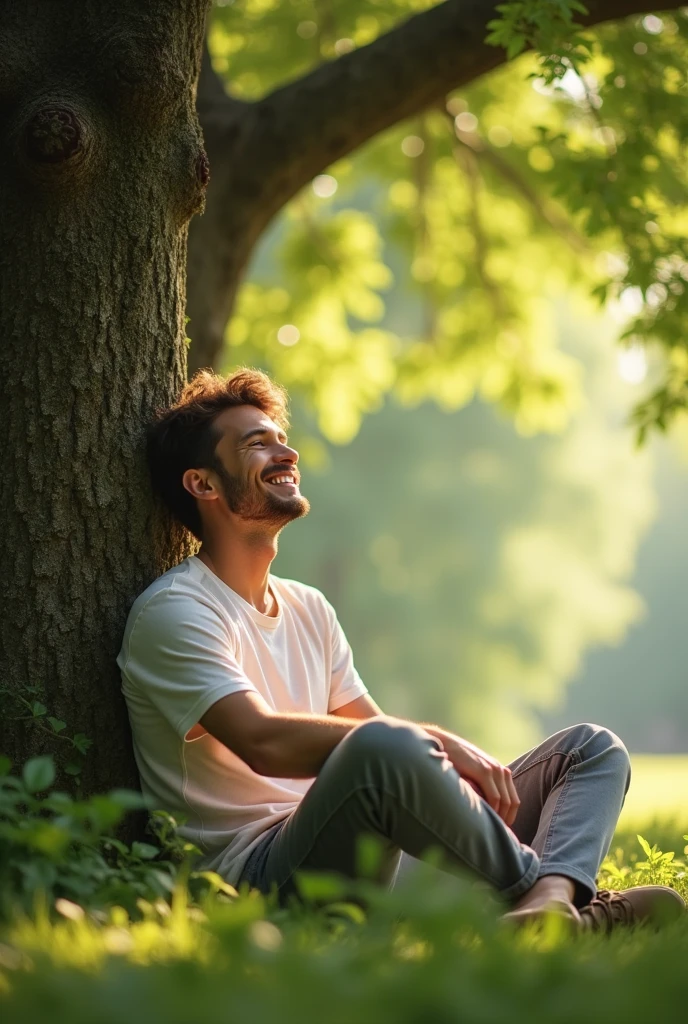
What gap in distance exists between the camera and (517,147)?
385 inches

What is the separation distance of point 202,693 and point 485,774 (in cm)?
84

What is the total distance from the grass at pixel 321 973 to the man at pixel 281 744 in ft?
1.99

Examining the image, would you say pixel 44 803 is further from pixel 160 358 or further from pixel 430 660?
pixel 430 660

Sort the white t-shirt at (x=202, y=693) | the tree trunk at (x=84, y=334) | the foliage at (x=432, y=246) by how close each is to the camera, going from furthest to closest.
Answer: the foliage at (x=432, y=246)
the tree trunk at (x=84, y=334)
the white t-shirt at (x=202, y=693)

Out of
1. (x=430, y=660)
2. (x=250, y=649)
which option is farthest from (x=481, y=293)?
(x=430, y=660)

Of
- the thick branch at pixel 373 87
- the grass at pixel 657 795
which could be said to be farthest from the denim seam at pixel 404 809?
the thick branch at pixel 373 87

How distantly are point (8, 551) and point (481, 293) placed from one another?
23.9 ft

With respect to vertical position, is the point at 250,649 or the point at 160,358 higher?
the point at 160,358

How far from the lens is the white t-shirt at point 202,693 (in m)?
3.38

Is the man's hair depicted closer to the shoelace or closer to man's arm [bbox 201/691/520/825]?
man's arm [bbox 201/691/520/825]

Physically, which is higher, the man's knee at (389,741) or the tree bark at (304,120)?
the tree bark at (304,120)

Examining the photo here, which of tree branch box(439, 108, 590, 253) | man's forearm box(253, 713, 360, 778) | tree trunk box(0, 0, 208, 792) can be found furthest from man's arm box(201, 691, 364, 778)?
tree branch box(439, 108, 590, 253)

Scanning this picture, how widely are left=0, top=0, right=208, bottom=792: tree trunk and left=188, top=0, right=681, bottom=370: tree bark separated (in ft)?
6.58

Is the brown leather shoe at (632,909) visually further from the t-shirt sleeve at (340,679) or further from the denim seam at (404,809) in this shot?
the t-shirt sleeve at (340,679)
